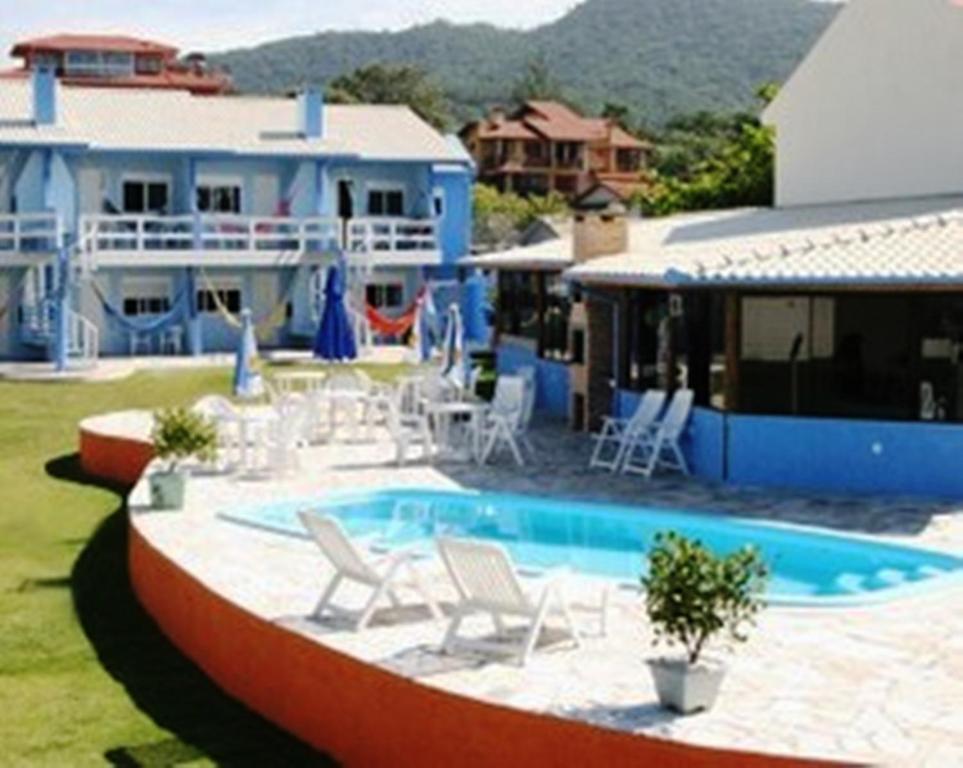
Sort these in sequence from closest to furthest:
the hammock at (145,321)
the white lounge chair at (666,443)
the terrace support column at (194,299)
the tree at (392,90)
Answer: the white lounge chair at (666,443) < the hammock at (145,321) < the terrace support column at (194,299) < the tree at (392,90)

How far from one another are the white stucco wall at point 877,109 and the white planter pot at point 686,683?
58.7ft

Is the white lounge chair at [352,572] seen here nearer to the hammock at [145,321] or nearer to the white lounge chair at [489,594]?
the white lounge chair at [489,594]

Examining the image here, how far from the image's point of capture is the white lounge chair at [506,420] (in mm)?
21844

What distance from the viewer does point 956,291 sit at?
18.8 m

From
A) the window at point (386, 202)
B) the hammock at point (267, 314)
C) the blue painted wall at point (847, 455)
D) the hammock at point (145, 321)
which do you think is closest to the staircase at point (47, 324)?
the hammock at point (145, 321)

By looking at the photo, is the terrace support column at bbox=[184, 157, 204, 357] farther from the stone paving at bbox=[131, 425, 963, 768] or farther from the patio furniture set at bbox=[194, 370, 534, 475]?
the stone paving at bbox=[131, 425, 963, 768]

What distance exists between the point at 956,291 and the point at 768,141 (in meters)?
27.4

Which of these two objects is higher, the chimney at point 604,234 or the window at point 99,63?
the window at point 99,63

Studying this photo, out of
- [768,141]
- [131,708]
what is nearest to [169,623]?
[131,708]

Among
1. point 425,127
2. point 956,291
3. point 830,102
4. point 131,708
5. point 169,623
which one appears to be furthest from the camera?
point 425,127

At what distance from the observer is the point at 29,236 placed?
3853cm

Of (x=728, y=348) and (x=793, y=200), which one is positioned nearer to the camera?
(x=728, y=348)

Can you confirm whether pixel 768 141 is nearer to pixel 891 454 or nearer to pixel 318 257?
pixel 318 257

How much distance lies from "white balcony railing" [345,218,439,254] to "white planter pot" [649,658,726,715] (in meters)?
34.5
